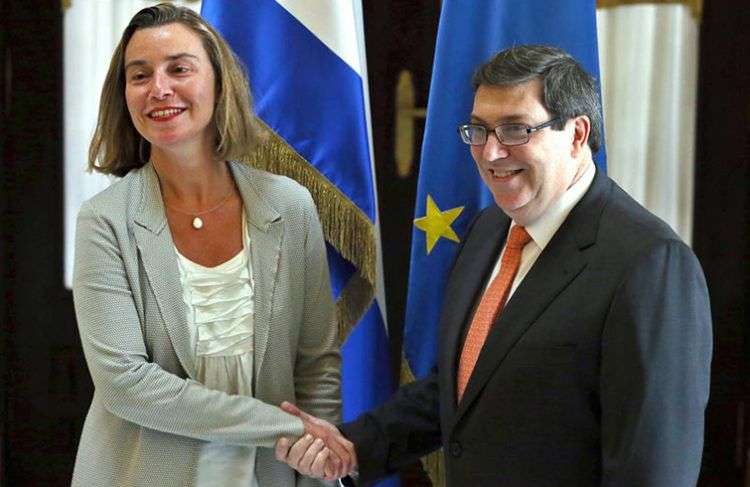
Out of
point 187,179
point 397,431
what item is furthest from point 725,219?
point 187,179

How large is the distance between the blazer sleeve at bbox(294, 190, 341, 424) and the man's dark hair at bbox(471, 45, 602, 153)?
488mm

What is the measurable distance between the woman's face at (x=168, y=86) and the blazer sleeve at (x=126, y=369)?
0.64 feet

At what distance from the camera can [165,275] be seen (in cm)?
170

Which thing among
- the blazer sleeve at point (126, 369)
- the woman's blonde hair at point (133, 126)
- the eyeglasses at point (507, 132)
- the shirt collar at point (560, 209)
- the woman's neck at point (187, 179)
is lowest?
the blazer sleeve at point (126, 369)

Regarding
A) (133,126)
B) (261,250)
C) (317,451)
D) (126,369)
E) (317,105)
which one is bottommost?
(317,451)

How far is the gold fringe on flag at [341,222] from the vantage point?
2.18 m

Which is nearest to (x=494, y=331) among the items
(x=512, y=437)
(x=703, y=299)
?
(x=512, y=437)

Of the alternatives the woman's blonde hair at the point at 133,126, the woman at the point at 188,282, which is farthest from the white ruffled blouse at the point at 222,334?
the woman's blonde hair at the point at 133,126

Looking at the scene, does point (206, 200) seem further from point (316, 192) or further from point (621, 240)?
point (621, 240)

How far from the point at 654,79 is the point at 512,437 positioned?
1320 millimetres

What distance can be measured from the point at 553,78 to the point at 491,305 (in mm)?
408

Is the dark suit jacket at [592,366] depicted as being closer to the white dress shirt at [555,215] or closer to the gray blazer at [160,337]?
the white dress shirt at [555,215]

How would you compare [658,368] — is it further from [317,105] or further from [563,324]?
[317,105]

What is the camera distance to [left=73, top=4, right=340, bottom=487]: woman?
1681 mm
